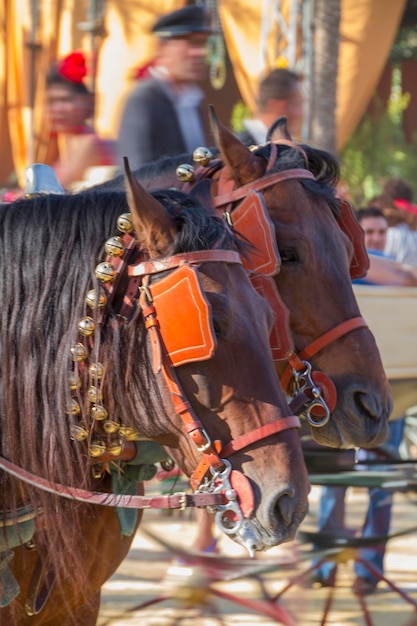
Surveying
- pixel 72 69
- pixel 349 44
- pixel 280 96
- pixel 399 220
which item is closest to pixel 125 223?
pixel 280 96

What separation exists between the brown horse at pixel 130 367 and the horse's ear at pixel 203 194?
0.36ft

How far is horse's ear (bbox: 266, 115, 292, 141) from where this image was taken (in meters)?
3.34

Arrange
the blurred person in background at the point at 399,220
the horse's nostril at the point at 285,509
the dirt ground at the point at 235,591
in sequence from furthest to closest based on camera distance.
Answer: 1. the blurred person in background at the point at 399,220
2. the dirt ground at the point at 235,591
3. the horse's nostril at the point at 285,509

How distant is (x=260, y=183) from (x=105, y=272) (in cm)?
103

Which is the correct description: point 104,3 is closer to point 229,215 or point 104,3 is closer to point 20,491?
point 229,215

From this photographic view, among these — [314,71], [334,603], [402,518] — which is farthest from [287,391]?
[314,71]

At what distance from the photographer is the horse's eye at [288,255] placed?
2.95 metres

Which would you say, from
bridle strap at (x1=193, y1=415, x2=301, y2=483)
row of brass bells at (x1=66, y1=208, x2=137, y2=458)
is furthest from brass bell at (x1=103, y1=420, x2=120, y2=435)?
bridle strap at (x1=193, y1=415, x2=301, y2=483)

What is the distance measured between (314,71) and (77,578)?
907 centimetres

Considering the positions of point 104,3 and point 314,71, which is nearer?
point 314,71

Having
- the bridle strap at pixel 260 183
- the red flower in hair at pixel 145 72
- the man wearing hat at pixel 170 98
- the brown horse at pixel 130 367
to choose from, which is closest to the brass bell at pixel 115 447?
the brown horse at pixel 130 367

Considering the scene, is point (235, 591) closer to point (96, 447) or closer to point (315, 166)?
point (315, 166)

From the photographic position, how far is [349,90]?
11992mm

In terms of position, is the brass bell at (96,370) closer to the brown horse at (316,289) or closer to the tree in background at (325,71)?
the brown horse at (316,289)
